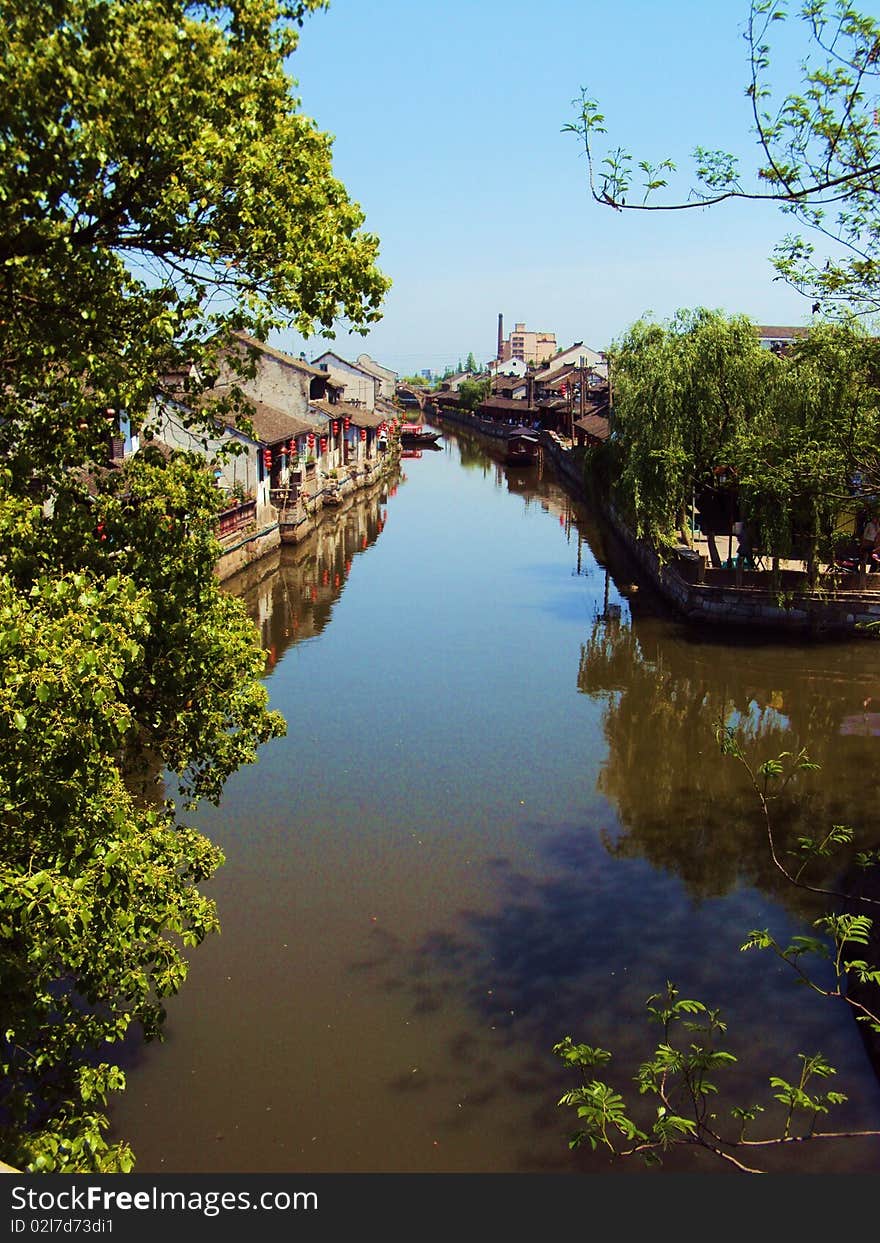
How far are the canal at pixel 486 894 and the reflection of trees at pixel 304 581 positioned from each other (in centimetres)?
48

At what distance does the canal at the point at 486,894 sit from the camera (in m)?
8.45

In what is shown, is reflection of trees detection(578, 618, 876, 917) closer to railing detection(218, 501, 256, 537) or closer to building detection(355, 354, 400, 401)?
railing detection(218, 501, 256, 537)

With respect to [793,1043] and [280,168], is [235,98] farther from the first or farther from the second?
[793,1043]

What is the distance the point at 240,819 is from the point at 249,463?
22221 millimetres

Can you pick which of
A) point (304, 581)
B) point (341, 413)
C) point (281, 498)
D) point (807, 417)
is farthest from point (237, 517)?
point (341, 413)

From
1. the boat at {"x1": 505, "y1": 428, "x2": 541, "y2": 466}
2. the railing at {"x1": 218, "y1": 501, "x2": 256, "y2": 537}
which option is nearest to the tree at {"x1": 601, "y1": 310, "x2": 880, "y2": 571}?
the railing at {"x1": 218, "y1": 501, "x2": 256, "y2": 537}

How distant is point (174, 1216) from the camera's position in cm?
457

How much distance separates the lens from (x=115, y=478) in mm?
7688

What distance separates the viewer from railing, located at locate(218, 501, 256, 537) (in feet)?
95.7

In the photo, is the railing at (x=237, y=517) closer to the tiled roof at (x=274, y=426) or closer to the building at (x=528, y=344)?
the tiled roof at (x=274, y=426)

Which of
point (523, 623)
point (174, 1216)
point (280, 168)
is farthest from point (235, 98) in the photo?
point (523, 623)

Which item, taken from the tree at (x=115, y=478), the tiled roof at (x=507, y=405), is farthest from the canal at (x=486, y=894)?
the tiled roof at (x=507, y=405)

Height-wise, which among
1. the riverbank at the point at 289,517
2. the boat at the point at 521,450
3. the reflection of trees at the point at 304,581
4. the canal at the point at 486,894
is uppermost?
the boat at the point at 521,450

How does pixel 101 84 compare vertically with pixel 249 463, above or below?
above
